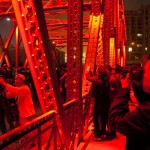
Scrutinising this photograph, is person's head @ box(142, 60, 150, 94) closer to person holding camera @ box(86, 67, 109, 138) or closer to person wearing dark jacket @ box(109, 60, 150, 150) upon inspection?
person wearing dark jacket @ box(109, 60, 150, 150)

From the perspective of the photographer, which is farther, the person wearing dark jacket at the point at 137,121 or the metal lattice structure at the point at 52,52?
the metal lattice structure at the point at 52,52

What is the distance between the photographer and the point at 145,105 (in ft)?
7.50

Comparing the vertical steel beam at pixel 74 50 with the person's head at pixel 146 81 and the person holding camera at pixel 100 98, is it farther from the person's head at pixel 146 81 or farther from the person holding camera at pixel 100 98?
the person's head at pixel 146 81

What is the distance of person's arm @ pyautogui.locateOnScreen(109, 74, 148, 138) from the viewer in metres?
2.20

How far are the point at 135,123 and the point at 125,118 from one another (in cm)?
12

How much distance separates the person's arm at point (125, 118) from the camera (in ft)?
7.23

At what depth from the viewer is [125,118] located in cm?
234

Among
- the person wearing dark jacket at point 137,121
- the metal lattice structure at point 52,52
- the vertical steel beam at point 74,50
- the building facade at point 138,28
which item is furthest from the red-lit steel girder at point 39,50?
the building facade at point 138,28

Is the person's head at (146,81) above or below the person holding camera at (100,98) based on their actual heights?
above

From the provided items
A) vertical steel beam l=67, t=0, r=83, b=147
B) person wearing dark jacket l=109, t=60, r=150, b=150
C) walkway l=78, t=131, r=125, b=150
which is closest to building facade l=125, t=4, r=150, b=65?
walkway l=78, t=131, r=125, b=150

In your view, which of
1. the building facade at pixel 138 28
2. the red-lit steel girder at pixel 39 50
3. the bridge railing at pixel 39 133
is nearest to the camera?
the bridge railing at pixel 39 133

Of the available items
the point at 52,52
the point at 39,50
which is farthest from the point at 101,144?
the point at 39,50

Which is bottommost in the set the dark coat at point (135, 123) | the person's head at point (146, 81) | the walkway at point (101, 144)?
the walkway at point (101, 144)

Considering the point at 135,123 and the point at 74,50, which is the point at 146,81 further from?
the point at 74,50
